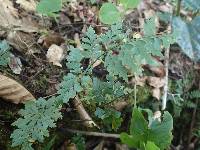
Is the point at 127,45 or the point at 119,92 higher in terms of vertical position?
the point at 127,45

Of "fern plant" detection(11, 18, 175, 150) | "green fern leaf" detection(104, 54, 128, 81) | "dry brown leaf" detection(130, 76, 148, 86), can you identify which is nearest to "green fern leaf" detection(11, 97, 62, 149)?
"fern plant" detection(11, 18, 175, 150)

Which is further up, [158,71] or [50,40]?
[50,40]

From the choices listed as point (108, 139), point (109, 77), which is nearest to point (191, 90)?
point (108, 139)

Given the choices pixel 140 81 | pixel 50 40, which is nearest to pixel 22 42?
pixel 50 40

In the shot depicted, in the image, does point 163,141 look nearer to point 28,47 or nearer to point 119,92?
point 119,92

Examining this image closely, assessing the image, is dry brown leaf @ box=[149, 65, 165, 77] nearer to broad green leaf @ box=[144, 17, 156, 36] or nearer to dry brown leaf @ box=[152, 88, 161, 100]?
dry brown leaf @ box=[152, 88, 161, 100]

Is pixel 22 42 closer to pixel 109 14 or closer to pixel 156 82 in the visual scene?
pixel 109 14
